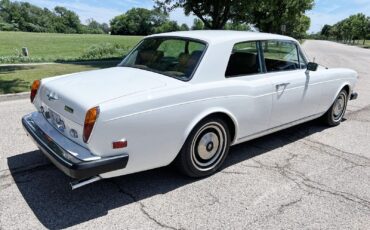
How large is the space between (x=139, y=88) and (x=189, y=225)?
4.37 feet

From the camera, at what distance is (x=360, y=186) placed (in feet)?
12.4

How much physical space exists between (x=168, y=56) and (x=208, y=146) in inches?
46.5

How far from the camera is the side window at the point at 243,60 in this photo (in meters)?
3.93

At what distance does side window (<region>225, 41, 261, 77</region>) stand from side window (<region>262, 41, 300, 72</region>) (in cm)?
19

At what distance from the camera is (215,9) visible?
16.8 m

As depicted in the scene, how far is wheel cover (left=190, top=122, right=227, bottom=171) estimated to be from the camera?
12.0 ft

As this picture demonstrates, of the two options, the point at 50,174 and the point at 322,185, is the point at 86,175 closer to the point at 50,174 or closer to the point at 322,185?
the point at 50,174

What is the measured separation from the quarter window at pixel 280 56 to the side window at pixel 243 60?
187 mm

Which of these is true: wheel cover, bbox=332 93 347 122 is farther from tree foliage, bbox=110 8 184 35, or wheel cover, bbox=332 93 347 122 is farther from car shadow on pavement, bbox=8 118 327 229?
tree foliage, bbox=110 8 184 35

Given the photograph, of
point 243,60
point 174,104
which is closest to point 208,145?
point 174,104

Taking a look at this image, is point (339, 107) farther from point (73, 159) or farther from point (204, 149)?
point (73, 159)

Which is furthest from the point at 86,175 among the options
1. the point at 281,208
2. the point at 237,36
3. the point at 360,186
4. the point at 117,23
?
the point at 117,23

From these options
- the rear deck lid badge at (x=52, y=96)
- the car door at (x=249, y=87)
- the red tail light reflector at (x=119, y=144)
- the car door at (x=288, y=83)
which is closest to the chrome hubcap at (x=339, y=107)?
the car door at (x=288, y=83)

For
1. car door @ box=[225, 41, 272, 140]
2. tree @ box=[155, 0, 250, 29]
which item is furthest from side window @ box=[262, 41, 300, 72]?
tree @ box=[155, 0, 250, 29]
